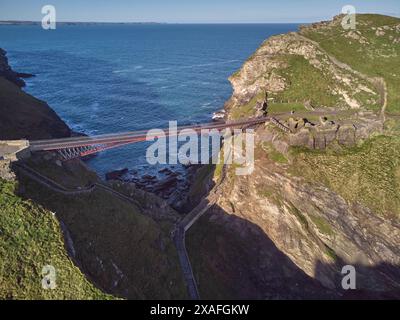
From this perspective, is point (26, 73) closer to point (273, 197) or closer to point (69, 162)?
point (69, 162)

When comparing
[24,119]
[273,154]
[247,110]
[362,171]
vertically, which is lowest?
[362,171]

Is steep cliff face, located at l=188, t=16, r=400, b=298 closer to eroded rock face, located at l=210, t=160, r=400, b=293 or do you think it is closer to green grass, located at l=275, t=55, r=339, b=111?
eroded rock face, located at l=210, t=160, r=400, b=293

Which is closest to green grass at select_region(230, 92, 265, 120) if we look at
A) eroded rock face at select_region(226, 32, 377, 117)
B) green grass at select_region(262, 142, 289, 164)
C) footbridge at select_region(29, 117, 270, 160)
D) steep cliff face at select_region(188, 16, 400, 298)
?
eroded rock face at select_region(226, 32, 377, 117)

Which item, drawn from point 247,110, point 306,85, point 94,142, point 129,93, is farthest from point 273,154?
point 129,93

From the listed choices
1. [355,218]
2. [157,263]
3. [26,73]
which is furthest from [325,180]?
[26,73]

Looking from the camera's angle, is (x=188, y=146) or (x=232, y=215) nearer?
(x=232, y=215)

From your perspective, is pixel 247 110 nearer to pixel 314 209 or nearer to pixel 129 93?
pixel 314 209
